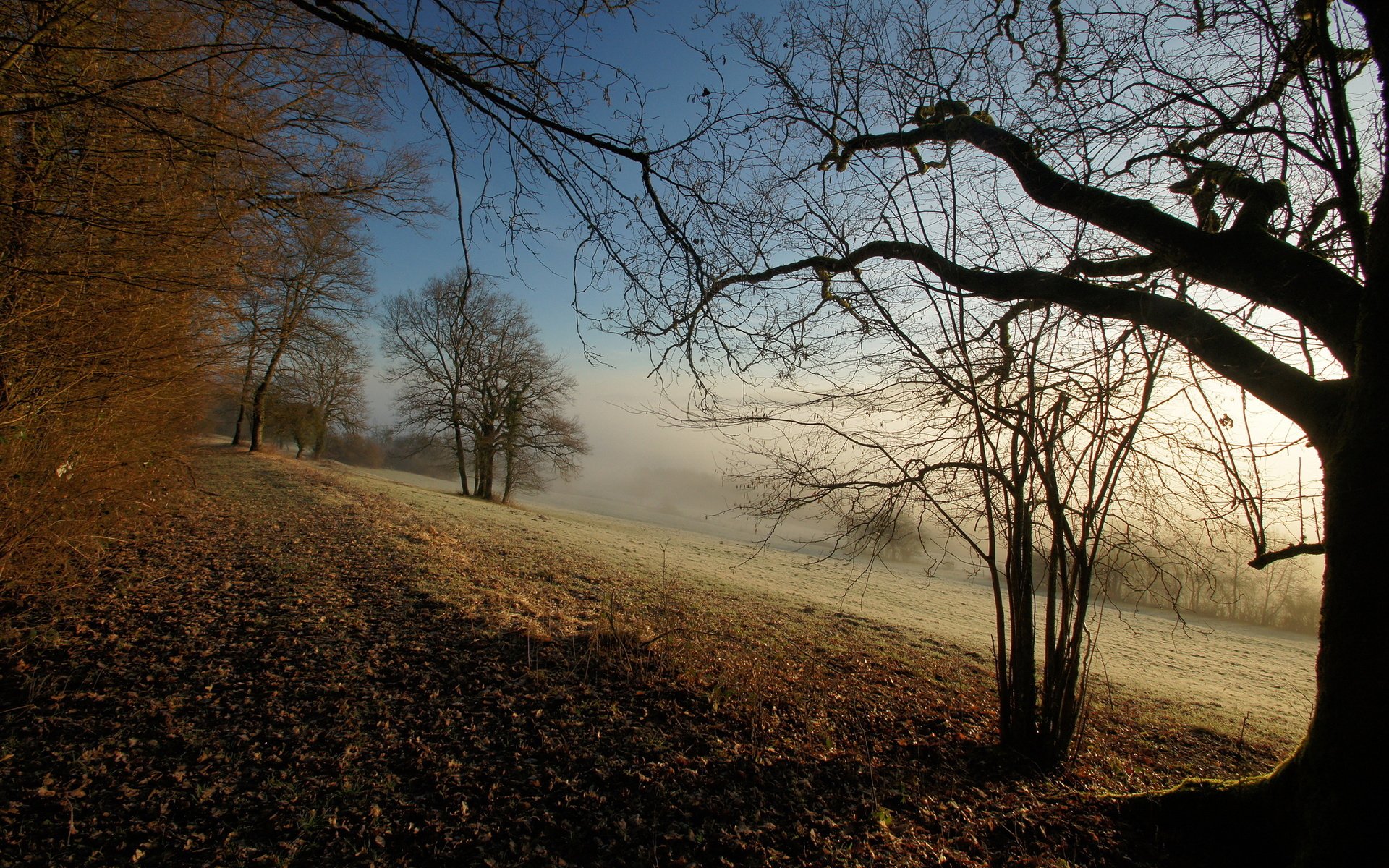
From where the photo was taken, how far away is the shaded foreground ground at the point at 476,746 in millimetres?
2416

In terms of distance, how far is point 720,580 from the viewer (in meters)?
12.9

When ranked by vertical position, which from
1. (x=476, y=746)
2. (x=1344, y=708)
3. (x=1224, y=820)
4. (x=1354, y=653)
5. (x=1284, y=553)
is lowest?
(x=476, y=746)

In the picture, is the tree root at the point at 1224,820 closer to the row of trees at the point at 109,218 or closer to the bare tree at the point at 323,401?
the row of trees at the point at 109,218

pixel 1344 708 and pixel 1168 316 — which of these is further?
pixel 1168 316

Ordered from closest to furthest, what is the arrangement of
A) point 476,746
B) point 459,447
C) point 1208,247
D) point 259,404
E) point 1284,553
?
Result: point 476,746 < point 1208,247 < point 1284,553 < point 259,404 < point 459,447

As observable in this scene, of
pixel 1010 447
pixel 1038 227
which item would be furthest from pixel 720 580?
pixel 1038 227

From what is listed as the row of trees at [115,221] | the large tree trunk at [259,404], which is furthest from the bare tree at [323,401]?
the row of trees at [115,221]

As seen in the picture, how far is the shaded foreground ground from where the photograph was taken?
242 cm

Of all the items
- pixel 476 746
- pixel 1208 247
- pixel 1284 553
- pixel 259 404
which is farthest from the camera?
pixel 259 404

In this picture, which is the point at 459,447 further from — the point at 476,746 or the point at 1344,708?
the point at 1344,708

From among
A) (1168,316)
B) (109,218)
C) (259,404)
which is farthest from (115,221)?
(259,404)

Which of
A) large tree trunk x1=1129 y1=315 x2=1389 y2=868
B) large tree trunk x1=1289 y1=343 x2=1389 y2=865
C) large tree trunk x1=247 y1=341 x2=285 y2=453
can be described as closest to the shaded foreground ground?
large tree trunk x1=1129 y1=315 x2=1389 y2=868

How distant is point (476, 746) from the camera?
3076 millimetres

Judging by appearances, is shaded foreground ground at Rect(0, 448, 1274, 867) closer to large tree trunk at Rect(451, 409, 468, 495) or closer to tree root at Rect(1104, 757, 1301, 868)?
tree root at Rect(1104, 757, 1301, 868)
